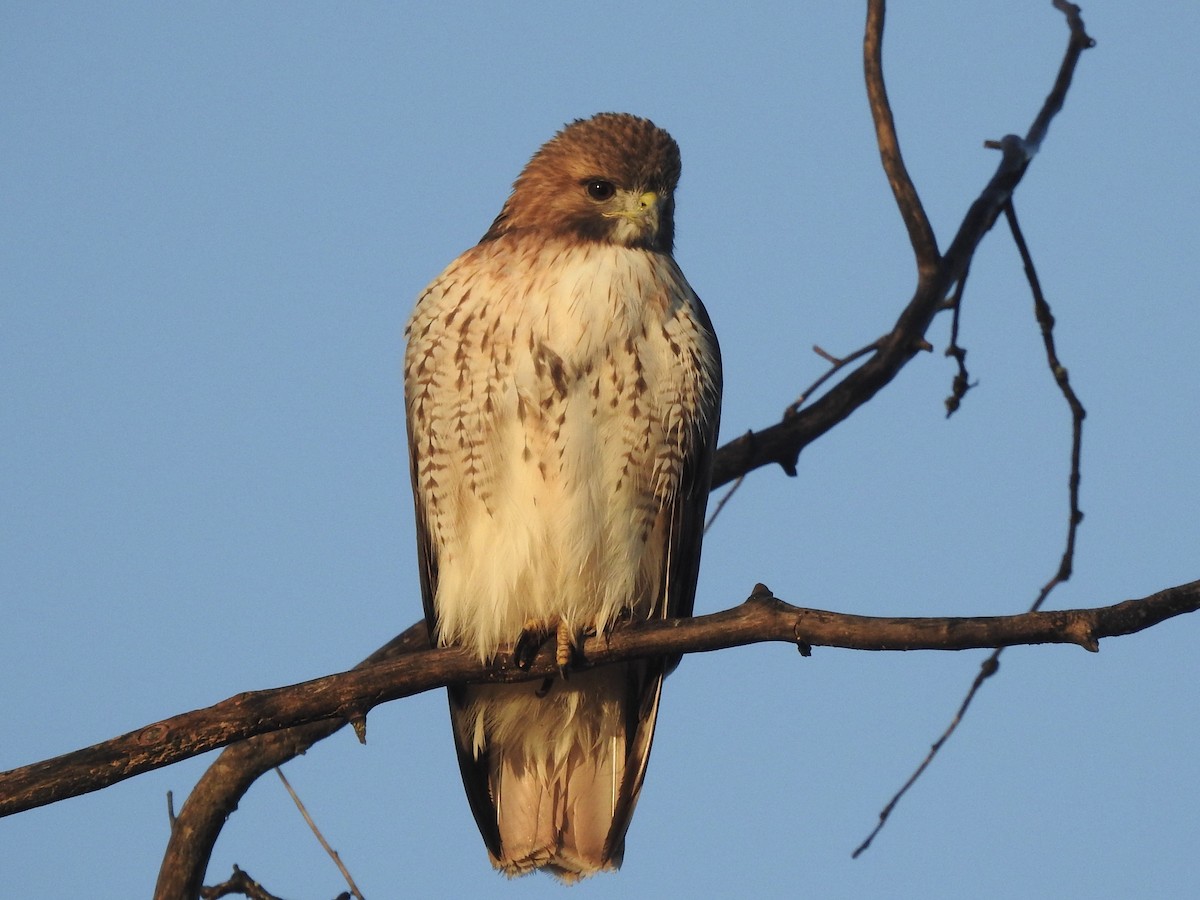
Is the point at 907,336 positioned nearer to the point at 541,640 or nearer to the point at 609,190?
the point at 609,190

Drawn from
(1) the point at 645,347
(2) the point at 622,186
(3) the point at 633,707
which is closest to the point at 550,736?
(3) the point at 633,707

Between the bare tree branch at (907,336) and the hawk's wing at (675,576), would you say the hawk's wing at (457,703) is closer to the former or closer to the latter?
the hawk's wing at (675,576)

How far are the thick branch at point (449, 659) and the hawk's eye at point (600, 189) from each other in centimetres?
189

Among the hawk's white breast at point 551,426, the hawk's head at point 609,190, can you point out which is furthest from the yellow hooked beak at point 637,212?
the hawk's white breast at point 551,426

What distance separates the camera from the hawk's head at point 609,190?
5539mm

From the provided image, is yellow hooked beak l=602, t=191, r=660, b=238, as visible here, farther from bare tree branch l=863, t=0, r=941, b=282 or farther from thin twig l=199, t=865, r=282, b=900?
thin twig l=199, t=865, r=282, b=900

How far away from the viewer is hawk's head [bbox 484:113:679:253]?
554cm

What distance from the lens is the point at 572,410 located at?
4977 millimetres

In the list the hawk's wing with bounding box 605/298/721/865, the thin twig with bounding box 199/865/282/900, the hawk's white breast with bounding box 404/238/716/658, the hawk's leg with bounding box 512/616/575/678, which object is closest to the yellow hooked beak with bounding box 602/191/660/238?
the hawk's white breast with bounding box 404/238/716/658

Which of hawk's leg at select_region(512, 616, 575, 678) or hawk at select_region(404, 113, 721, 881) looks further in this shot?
hawk's leg at select_region(512, 616, 575, 678)

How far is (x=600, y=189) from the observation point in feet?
18.5

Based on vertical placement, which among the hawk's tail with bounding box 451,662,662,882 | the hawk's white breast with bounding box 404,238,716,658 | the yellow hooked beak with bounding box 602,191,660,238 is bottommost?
the hawk's tail with bounding box 451,662,662,882

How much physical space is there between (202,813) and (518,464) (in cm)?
160

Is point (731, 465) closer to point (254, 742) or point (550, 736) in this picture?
point (550, 736)
